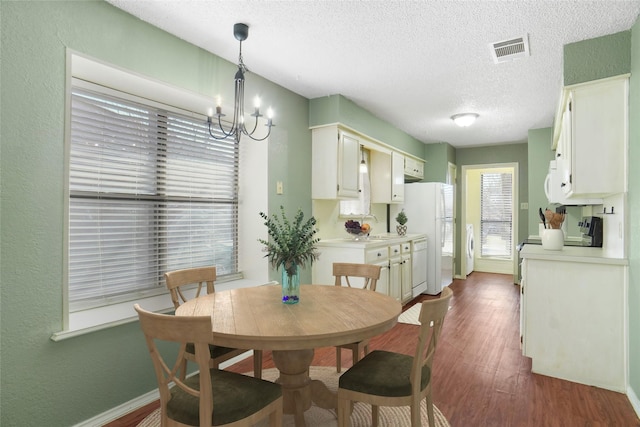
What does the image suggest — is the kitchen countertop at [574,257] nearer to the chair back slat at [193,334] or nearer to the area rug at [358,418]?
the area rug at [358,418]

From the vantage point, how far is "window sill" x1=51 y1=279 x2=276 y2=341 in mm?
1963

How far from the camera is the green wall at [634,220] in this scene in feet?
7.27

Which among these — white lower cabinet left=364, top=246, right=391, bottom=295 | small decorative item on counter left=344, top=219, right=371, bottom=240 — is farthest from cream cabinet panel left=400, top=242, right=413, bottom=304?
small decorative item on counter left=344, top=219, right=371, bottom=240

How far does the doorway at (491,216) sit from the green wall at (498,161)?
0.92 feet

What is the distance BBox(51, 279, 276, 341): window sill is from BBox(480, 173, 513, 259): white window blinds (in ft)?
21.2

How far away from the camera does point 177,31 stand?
244 cm

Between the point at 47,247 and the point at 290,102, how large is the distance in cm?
238

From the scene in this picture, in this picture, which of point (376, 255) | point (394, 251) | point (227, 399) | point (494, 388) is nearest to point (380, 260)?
point (376, 255)

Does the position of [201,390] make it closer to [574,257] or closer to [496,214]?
[574,257]

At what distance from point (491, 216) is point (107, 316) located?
7.13 m

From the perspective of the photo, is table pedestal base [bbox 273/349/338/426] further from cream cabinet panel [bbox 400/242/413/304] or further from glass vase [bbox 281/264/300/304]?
cream cabinet panel [bbox 400/242/413/304]

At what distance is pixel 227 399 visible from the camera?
4.81 feet

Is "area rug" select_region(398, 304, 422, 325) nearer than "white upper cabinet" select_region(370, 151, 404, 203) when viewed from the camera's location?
Yes

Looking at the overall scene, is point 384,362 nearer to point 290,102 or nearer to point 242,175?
point 242,175
